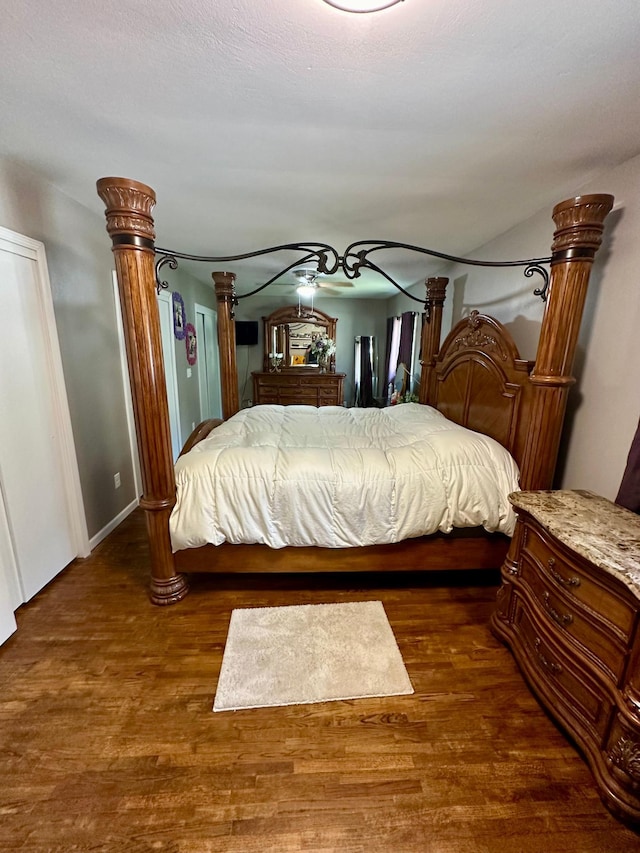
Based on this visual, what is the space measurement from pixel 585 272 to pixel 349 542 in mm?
1805

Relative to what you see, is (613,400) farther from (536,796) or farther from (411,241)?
(411,241)

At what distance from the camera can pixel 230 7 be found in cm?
96

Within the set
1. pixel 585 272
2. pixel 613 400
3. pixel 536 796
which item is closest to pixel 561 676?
pixel 536 796

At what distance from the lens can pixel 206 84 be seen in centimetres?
126

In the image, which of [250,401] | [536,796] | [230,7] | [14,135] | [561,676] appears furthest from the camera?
[250,401]

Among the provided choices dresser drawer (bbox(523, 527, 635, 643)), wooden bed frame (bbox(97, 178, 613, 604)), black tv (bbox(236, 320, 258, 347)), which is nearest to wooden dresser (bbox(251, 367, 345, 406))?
black tv (bbox(236, 320, 258, 347))

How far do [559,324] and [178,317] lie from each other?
12.3 ft

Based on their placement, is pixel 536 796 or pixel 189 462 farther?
pixel 189 462

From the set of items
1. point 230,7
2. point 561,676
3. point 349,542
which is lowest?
point 561,676

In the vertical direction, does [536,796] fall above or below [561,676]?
below

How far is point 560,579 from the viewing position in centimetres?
136

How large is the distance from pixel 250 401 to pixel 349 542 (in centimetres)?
491

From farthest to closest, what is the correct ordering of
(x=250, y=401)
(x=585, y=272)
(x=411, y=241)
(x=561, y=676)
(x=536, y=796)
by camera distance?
(x=250, y=401)
(x=411, y=241)
(x=585, y=272)
(x=561, y=676)
(x=536, y=796)

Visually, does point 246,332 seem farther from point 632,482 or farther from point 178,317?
point 632,482
